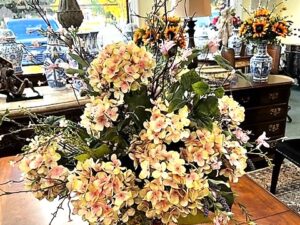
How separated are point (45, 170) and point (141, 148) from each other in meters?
0.21

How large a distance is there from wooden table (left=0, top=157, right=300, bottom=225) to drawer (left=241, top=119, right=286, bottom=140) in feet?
4.89

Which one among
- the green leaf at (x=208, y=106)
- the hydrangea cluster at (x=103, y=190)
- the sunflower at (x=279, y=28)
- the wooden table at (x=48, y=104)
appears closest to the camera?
the hydrangea cluster at (x=103, y=190)

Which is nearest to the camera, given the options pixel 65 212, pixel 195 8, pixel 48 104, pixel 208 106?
pixel 208 106

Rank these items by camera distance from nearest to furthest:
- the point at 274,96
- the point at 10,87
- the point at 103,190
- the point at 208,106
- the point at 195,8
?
the point at 103,190
the point at 208,106
the point at 10,87
the point at 195,8
the point at 274,96

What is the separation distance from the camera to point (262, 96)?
2.86m

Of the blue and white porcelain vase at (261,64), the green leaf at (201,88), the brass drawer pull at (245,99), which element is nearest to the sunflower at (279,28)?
the blue and white porcelain vase at (261,64)

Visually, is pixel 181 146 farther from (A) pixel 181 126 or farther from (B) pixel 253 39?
(B) pixel 253 39

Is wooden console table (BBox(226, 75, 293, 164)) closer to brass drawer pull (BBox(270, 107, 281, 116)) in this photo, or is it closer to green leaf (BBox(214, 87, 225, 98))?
brass drawer pull (BBox(270, 107, 281, 116))

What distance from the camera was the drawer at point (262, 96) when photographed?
2.77 m

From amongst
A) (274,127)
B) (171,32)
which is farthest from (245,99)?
(171,32)

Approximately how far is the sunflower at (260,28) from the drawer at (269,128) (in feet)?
2.32

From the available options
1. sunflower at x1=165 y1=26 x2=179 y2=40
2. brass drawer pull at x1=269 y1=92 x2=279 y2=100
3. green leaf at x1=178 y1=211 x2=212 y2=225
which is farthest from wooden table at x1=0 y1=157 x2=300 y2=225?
brass drawer pull at x1=269 y1=92 x2=279 y2=100

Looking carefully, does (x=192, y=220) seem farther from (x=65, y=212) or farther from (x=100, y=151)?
(x=65, y=212)

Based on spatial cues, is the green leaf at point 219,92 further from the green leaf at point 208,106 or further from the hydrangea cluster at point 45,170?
the hydrangea cluster at point 45,170
